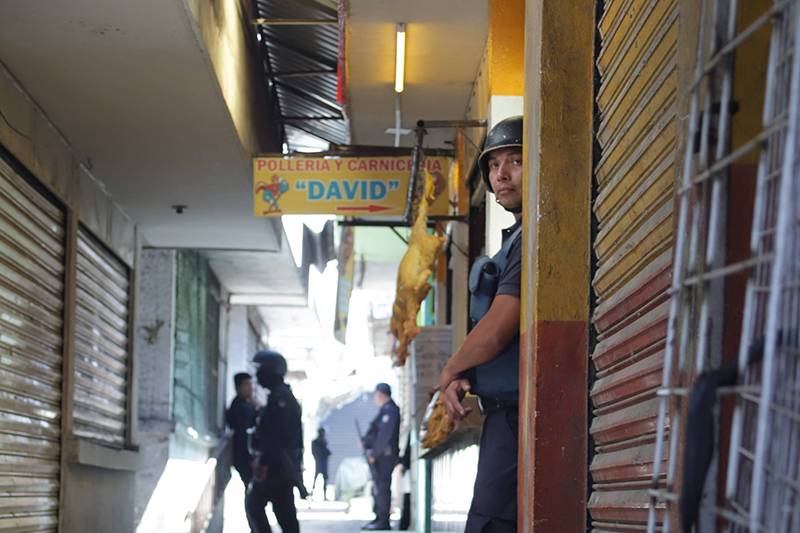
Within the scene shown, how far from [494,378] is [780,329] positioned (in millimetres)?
2518

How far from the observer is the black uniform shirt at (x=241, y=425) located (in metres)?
14.5

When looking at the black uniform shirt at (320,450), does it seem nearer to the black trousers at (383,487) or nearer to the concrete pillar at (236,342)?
the concrete pillar at (236,342)

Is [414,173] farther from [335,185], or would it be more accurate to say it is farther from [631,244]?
[631,244]

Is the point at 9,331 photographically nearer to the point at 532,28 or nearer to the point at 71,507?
the point at 71,507

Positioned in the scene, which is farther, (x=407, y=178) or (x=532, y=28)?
(x=407, y=178)

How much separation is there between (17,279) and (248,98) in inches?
131

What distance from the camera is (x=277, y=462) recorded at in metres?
12.5

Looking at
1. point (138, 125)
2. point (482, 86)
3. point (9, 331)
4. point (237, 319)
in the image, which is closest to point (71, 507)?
point (9, 331)

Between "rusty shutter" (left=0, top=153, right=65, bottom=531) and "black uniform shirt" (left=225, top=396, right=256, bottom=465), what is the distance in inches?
155

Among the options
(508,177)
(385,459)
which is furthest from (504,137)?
(385,459)

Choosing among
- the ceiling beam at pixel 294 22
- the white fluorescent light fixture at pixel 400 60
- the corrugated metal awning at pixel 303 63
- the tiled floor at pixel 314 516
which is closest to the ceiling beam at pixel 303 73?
the corrugated metal awning at pixel 303 63

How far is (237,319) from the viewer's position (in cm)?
2300

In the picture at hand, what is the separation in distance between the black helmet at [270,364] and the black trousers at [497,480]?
8379 mm

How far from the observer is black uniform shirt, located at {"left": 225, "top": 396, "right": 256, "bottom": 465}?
1454 cm
